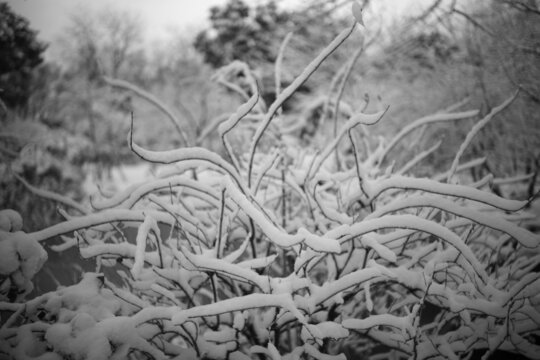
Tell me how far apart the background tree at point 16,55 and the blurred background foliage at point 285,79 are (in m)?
0.03

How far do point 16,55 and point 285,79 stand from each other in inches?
361

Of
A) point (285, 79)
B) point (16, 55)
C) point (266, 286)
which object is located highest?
point (285, 79)

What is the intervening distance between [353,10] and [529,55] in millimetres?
2917

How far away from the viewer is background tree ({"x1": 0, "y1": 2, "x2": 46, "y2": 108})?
289 cm

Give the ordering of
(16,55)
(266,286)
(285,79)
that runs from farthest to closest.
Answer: (285,79) < (16,55) < (266,286)

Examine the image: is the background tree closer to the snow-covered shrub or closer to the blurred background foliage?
the blurred background foliage

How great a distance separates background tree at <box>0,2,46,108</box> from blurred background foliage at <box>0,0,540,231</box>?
3 cm

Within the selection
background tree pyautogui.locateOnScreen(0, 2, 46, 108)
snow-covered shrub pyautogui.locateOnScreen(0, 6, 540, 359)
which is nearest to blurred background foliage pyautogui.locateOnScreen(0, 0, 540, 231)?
background tree pyautogui.locateOnScreen(0, 2, 46, 108)

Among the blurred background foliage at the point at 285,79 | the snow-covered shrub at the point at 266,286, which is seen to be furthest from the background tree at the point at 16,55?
the snow-covered shrub at the point at 266,286

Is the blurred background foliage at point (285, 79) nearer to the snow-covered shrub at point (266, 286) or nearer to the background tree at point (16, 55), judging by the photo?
the background tree at point (16, 55)

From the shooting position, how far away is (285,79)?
13.3 m

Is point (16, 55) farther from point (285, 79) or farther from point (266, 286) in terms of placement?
point (285, 79)

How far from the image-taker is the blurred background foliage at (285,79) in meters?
2.91

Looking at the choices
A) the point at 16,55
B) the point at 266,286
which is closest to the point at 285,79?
the point at 16,55
